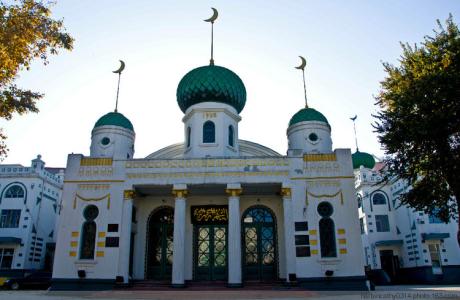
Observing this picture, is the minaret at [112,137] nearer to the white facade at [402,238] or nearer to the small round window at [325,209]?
the small round window at [325,209]

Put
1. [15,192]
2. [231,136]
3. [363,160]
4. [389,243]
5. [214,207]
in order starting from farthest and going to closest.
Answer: [363,160]
[389,243]
[15,192]
[231,136]
[214,207]

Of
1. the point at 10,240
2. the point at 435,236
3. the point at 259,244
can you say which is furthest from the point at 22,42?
the point at 435,236

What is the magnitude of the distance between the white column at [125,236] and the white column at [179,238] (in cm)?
215

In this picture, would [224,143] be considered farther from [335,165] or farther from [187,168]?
[335,165]

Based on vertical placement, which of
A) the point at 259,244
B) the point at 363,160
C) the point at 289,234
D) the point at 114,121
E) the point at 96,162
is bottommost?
the point at 259,244

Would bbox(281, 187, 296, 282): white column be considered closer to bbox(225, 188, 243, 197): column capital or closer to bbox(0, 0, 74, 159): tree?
bbox(225, 188, 243, 197): column capital

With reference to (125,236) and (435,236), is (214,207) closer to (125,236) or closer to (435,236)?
(125,236)

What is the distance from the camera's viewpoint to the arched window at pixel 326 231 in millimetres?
17500

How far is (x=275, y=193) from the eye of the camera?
19.9 meters

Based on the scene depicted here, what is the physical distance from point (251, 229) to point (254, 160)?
3.66m

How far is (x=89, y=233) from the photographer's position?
719 inches

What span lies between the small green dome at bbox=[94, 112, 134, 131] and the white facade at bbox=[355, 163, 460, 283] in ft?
53.1

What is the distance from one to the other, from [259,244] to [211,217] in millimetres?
2751

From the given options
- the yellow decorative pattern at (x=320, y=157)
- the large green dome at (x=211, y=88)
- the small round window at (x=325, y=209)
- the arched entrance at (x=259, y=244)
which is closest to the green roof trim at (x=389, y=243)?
the arched entrance at (x=259, y=244)
